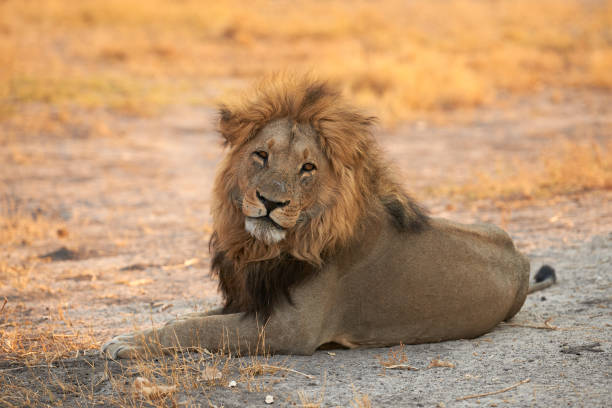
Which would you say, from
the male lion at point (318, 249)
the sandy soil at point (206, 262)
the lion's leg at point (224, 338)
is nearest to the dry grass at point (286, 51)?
the sandy soil at point (206, 262)

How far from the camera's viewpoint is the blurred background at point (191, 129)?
6.61m

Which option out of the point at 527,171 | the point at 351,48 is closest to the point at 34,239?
the point at 527,171

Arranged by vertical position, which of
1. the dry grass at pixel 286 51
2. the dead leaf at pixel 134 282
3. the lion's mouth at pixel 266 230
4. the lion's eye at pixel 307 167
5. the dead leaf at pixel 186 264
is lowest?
the dead leaf at pixel 134 282

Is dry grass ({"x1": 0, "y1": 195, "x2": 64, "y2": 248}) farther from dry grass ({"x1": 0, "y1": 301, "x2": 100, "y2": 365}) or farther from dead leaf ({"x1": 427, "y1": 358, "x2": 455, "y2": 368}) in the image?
dead leaf ({"x1": 427, "y1": 358, "x2": 455, "y2": 368})

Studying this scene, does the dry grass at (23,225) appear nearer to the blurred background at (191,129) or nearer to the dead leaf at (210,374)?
the blurred background at (191,129)

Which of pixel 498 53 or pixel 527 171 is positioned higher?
pixel 498 53

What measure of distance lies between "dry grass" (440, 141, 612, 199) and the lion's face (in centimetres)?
507

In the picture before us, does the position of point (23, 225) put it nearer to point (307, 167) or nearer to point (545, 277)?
point (307, 167)

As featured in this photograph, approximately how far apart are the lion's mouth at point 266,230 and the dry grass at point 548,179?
5.29 m

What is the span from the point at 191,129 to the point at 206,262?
6.57 meters

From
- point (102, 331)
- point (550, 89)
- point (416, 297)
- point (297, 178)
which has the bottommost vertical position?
point (102, 331)

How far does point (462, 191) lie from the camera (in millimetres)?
9250

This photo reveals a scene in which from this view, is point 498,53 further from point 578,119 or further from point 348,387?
point 348,387

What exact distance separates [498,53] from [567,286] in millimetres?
14144
